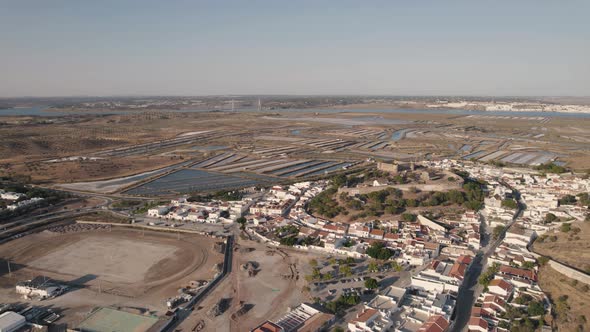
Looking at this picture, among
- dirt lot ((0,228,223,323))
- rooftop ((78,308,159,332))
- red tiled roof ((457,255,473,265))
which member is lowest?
rooftop ((78,308,159,332))

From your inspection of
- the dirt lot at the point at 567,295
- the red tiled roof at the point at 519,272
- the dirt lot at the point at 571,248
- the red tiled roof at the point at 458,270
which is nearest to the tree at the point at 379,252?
the red tiled roof at the point at 458,270

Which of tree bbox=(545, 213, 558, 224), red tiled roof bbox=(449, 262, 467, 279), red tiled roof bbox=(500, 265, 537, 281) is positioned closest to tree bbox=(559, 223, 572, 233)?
tree bbox=(545, 213, 558, 224)

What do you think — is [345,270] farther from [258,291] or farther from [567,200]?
[567,200]

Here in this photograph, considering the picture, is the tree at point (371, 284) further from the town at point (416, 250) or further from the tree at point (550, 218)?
the tree at point (550, 218)

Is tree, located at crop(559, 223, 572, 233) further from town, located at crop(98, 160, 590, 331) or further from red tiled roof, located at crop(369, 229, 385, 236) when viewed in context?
red tiled roof, located at crop(369, 229, 385, 236)

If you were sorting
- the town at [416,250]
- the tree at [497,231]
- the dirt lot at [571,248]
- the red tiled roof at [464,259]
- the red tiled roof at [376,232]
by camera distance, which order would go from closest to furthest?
the town at [416,250], the dirt lot at [571,248], the red tiled roof at [464,259], the tree at [497,231], the red tiled roof at [376,232]

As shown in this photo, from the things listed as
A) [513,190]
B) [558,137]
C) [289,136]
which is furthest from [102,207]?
[558,137]

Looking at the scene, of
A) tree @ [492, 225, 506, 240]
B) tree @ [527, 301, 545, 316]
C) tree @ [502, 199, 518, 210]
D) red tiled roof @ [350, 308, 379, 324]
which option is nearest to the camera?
red tiled roof @ [350, 308, 379, 324]
